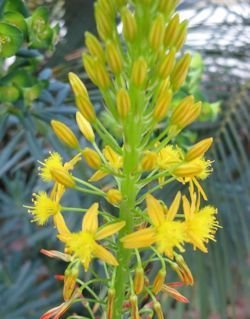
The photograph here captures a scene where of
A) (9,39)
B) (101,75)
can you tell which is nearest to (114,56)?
(101,75)

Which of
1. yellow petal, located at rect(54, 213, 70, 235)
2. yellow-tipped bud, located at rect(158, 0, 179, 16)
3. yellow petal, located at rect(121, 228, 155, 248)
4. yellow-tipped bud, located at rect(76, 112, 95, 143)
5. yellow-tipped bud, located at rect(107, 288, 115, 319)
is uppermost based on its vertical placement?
yellow-tipped bud, located at rect(158, 0, 179, 16)

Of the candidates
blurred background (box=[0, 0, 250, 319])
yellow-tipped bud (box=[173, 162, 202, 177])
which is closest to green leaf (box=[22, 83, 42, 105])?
blurred background (box=[0, 0, 250, 319])

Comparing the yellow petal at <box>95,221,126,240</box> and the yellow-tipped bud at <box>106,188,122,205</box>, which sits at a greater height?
the yellow-tipped bud at <box>106,188,122,205</box>

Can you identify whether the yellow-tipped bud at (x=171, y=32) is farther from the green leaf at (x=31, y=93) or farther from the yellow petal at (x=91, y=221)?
the green leaf at (x=31, y=93)

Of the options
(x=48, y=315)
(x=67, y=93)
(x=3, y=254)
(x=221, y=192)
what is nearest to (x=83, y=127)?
(x=48, y=315)

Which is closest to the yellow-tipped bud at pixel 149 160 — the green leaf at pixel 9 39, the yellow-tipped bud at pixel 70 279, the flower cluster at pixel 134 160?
the flower cluster at pixel 134 160

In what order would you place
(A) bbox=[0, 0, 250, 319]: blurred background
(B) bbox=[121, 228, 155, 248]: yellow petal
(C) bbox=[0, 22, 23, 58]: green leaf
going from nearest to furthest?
(B) bbox=[121, 228, 155, 248]: yellow petal
(C) bbox=[0, 22, 23, 58]: green leaf
(A) bbox=[0, 0, 250, 319]: blurred background

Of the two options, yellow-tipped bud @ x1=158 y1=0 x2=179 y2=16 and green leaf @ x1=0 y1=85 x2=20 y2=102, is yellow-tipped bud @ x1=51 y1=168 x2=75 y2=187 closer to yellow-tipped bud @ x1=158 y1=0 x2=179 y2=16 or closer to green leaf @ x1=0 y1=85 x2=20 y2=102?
yellow-tipped bud @ x1=158 y1=0 x2=179 y2=16
